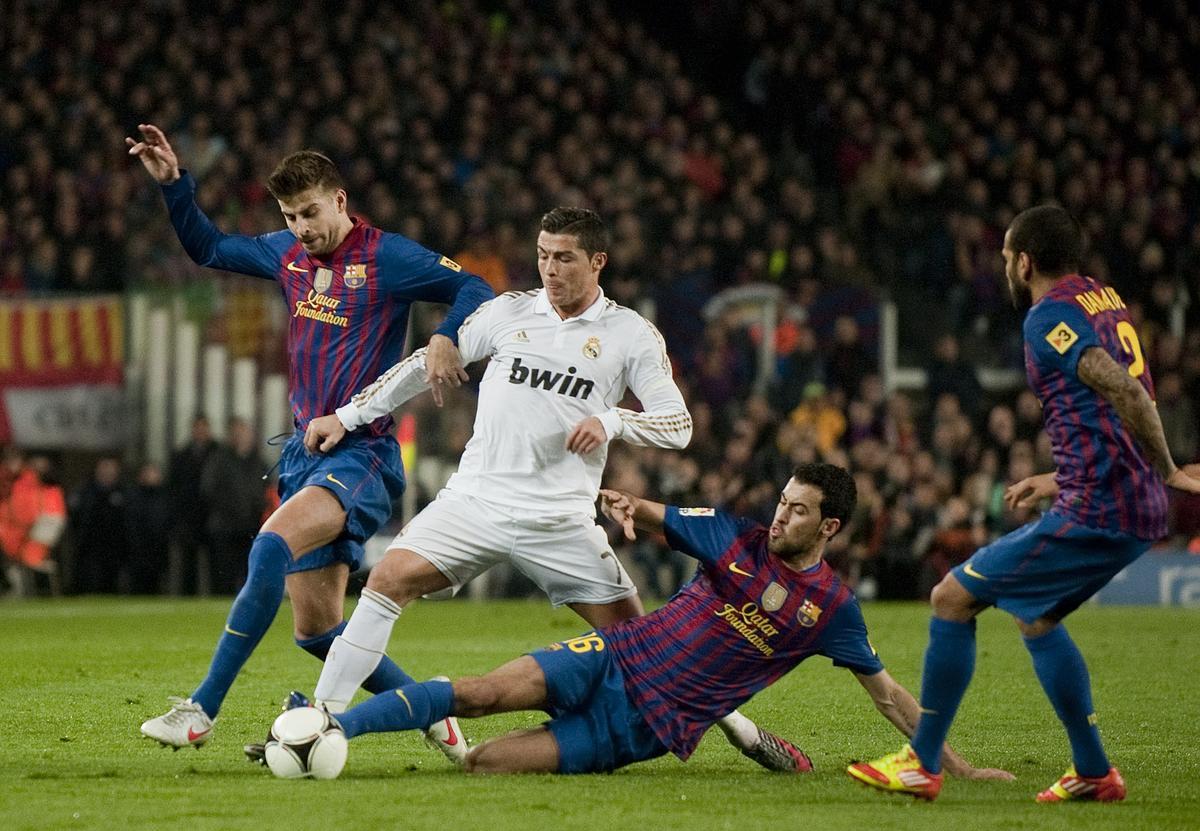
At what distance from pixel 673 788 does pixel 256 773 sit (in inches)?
60.1

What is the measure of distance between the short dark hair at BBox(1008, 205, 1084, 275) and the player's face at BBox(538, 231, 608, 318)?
1.77 metres

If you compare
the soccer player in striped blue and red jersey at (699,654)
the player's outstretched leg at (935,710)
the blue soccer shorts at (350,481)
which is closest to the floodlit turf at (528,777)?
the player's outstretched leg at (935,710)

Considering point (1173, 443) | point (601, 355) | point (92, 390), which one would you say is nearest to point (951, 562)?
point (1173, 443)

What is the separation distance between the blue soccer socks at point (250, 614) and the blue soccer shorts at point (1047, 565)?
101 inches

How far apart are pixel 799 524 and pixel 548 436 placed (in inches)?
41.9

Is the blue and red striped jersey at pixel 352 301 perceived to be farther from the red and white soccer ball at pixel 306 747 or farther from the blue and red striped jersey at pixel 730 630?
the red and white soccer ball at pixel 306 747

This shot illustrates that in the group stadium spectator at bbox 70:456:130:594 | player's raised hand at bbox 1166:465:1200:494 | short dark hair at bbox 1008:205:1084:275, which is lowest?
stadium spectator at bbox 70:456:130:594

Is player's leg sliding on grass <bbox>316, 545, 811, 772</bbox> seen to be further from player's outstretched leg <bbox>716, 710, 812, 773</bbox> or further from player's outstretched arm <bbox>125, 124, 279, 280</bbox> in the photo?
player's outstretched arm <bbox>125, 124, 279, 280</bbox>

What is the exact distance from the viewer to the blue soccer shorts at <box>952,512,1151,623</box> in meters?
6.08

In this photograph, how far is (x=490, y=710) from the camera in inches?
259

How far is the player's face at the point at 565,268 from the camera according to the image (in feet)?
23.4

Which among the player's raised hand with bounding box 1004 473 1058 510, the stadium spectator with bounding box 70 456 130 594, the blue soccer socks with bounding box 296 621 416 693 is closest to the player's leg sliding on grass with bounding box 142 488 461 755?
the blue soccer socks with bounding box 296 621 416 693

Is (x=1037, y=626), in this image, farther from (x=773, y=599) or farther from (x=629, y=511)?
(x=629, y=511)

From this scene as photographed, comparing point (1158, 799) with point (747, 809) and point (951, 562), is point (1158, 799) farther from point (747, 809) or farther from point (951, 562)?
point (951, 562)
